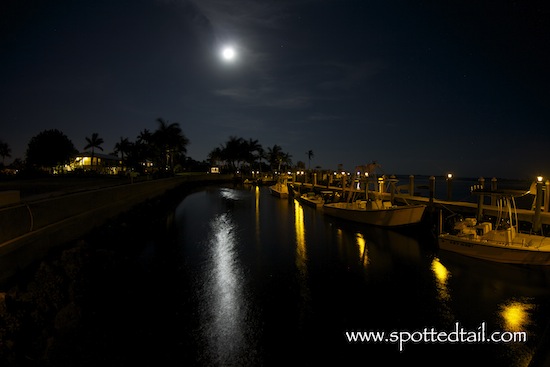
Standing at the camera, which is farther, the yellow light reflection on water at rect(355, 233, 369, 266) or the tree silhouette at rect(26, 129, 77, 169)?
the tree silhouette at rect(26, 129, 77, 169)

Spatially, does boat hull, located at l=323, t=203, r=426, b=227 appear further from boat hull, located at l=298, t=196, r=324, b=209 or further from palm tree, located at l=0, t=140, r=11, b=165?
palm tree, located at l=0, t=140, r=11, b=165

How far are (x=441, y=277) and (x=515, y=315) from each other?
3725 millimetres

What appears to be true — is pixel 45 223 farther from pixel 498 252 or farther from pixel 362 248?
pixel 498 252

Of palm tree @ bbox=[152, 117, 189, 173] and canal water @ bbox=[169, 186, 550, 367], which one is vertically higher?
palm tree @ bbox=[152, 117, 189, 173]

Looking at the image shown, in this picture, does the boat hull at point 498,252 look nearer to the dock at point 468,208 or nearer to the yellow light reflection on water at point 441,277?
the yellow light reflection on water at point 441,277

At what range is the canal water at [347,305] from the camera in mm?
8578

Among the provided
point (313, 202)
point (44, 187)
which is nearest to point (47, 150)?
point (44, 187)

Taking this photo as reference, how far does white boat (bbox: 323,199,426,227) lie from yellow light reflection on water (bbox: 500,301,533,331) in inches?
506

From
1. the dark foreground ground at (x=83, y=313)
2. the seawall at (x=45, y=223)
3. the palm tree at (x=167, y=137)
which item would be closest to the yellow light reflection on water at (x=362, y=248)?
the dark foreground ground at (x=83, y=313)

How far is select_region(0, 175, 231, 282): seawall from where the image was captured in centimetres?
995

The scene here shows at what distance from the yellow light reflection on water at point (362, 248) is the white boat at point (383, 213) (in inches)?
104

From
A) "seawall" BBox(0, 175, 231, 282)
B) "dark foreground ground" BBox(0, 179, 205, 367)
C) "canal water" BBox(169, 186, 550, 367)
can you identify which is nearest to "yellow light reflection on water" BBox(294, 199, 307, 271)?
"canal water" BBox(169, 186, 550, 367)

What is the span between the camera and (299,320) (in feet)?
33.8

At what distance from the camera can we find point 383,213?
25.0 meters
